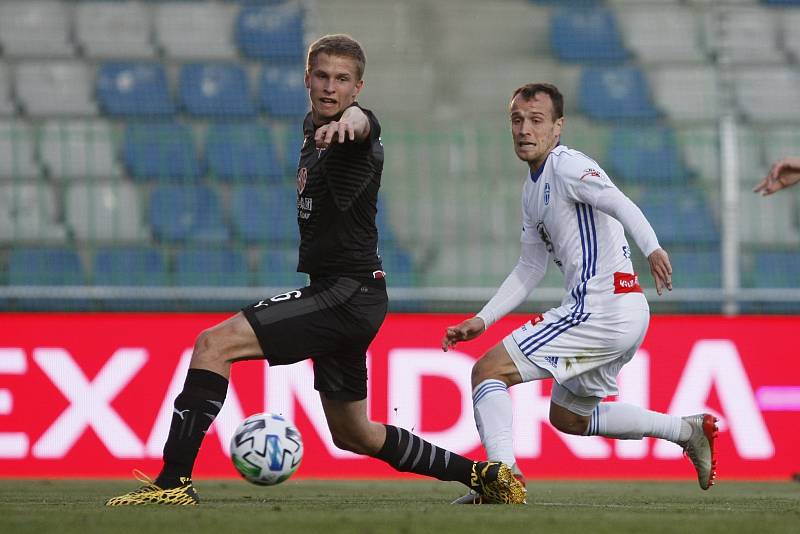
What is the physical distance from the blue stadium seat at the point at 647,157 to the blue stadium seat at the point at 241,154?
2.74 meters

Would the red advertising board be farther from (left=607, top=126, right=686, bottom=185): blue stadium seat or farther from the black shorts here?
the black shorts

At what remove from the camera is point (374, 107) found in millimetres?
11078

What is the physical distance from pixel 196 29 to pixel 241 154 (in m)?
1.68

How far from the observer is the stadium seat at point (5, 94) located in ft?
34.6

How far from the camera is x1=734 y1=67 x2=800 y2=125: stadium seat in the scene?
1112 centimetres

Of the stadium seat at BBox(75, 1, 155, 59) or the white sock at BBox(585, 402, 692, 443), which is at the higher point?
the stadium seat at BBox(75, 1, 155, 59)

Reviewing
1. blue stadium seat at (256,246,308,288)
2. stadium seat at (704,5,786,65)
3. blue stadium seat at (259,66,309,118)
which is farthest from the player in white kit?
stadium seat at (704,5,786,65)

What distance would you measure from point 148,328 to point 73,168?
5.37ft

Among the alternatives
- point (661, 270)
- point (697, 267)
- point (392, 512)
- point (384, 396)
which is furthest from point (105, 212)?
point (661, 270)

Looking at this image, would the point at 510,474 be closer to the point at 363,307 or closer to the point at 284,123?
the point at 363,307

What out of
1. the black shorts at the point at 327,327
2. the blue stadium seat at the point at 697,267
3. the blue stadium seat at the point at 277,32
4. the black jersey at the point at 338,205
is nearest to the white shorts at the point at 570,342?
the black shorts at the point at 327,327

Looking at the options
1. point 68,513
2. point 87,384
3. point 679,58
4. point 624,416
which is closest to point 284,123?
point 87,384

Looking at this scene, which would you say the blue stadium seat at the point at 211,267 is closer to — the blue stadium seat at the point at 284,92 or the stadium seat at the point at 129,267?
the stadium seat at the point at 129,267

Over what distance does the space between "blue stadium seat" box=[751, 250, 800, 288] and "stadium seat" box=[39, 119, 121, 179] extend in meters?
5.15
